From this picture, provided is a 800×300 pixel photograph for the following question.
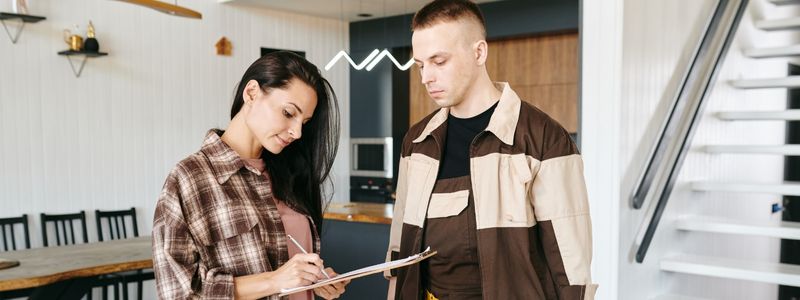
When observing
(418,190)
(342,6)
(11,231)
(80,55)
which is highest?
(342,6)

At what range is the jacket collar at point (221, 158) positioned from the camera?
1570 mm

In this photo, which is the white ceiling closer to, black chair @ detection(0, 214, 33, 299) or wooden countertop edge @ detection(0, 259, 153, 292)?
black chair @ detection(0, 214, 33, 299)

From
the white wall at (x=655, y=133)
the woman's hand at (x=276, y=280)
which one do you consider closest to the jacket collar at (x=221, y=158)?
the woman's hand at (x=276, y=280)

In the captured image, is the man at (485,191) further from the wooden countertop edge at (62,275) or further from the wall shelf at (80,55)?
the wall shelf at (80,55)

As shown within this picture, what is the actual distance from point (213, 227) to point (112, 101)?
16.3 feet

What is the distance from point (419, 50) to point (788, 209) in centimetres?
629

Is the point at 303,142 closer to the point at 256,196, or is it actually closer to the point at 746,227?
the point at 256,196

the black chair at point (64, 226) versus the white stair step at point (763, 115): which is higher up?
the white stair step at point (763, 115)

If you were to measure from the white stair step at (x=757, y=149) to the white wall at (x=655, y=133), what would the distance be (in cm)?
10

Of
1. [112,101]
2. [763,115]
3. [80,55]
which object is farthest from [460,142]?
[112,101]

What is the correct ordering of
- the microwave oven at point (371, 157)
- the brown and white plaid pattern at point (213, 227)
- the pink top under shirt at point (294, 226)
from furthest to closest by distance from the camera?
1. the microwave oven at point (371, 157)
2. the pink top under shirt at point (294, 226)
3. the brown and white plaid pattern at point (213, 227)

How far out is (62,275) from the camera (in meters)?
3.17

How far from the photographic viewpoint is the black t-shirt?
6.22 feet

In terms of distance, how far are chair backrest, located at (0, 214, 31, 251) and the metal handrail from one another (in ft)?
15.0
